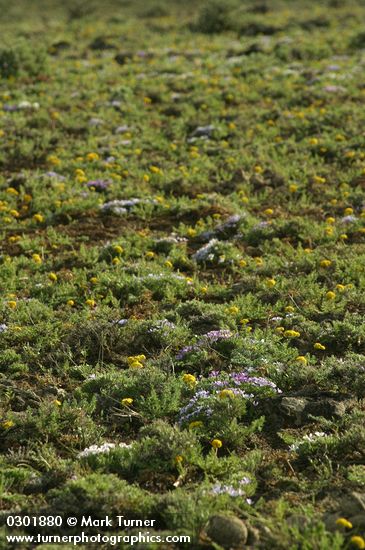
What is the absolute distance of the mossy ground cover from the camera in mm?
5098

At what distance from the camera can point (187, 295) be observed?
8.35 meters

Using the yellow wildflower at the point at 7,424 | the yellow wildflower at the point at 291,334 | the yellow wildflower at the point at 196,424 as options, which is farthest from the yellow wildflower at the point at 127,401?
the yellow wildflower at the point at 291,334

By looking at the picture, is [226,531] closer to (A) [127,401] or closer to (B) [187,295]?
(A) [127,401]

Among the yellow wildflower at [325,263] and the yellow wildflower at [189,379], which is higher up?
the yellow wildflower at [325,263]

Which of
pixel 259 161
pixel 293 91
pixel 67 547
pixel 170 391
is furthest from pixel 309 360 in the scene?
pixel 293 91

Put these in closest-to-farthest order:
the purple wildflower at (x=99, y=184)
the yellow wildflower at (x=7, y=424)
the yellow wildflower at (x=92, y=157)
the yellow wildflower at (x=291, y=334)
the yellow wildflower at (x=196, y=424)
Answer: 1. the yellow wildflower at (x=196, y=424)
2. the yellow wildflower at (x=7, y=424)
3. the yellow wildflower at (x=291, y=334)
4. the purple wildflower at (x=99, y=184)
5. the yellow wildflower at (x=92, y=157)

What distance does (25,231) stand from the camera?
10281 millimetres

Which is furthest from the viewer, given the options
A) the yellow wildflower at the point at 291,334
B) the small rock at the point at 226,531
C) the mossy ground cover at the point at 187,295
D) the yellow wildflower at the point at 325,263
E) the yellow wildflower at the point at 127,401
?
the yellow wildflower at the point at 325,263

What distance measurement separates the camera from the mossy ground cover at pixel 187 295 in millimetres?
5098

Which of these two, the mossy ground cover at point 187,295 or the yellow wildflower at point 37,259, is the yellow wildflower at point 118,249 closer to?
the mossy ground cover at point 187,295

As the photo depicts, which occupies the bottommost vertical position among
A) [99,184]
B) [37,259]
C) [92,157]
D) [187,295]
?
[187,295]

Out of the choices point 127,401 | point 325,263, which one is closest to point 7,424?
point 127,401

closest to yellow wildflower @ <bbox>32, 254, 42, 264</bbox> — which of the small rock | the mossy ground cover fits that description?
the mossy ground cover

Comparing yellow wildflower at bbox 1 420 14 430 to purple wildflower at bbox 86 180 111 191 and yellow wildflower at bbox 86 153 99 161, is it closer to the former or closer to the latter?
purple wildflower at bbox 86 180 111 191
